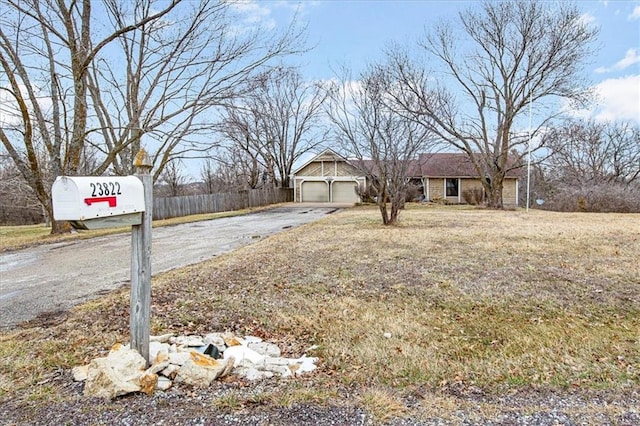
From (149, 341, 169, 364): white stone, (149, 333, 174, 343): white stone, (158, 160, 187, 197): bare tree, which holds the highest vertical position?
(158, 160, 187, 197): bare tree

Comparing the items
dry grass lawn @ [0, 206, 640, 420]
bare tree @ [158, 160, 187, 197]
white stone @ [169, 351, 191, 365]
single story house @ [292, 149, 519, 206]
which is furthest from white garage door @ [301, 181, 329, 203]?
white stone @ [169, 351, 191, 365]

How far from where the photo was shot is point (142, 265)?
2.73m

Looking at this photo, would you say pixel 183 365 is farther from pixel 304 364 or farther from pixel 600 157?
pixel 600 157

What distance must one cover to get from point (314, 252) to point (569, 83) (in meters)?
19.5

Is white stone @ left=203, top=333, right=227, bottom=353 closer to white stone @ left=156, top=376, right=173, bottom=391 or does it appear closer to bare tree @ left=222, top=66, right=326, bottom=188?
white stone @ left=156, top=376, right=173, bottom=391

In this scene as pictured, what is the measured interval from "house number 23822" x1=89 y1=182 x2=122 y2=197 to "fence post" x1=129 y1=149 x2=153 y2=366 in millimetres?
263

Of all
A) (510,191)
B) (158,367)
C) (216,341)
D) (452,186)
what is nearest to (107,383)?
(158,367)

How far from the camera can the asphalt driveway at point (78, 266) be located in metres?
4.73

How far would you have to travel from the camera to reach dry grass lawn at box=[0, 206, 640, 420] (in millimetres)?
2678

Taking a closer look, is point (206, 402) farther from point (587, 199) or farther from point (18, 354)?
point (587, 199)

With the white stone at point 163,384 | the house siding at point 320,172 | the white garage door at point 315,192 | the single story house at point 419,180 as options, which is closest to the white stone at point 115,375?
the white stone at point 163,384

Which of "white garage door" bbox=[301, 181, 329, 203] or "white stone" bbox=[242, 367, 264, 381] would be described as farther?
"white garage door" bbox=[301, 181, 329, 203]

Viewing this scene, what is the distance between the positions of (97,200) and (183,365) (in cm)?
120

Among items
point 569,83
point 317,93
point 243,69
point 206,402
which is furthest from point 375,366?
point 317,93
